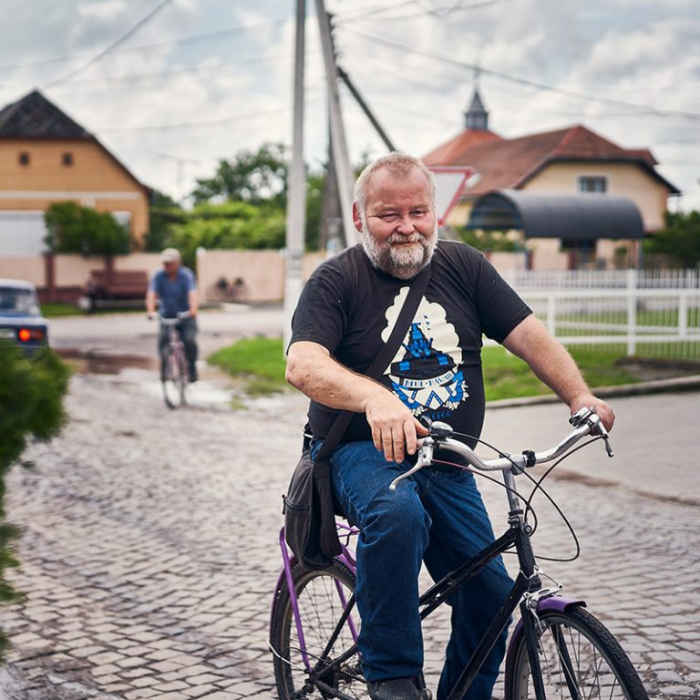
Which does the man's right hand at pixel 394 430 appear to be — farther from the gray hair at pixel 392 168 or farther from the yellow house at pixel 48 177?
the yellow house at pixel 48 177

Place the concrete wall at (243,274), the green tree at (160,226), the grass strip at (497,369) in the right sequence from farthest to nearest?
the green tree at (160,226), the concrete wall at (243,274), the grass strip at (497,369)

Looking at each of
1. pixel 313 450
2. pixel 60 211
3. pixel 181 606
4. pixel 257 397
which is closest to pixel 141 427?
pixel 257 397

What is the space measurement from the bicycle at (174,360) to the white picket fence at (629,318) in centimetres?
573

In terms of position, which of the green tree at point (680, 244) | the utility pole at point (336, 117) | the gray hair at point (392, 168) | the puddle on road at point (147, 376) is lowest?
the puddle on road at point (147, 376)

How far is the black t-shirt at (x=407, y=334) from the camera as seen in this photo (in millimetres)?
3139

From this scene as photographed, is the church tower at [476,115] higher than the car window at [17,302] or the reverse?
higher

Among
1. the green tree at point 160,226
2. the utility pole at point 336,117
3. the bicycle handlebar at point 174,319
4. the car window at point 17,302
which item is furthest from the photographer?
the green tree at point 160,226

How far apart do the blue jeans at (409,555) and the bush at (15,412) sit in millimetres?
801

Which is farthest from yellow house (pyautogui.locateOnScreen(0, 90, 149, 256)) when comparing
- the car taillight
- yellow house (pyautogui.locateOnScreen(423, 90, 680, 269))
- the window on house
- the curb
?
the curb

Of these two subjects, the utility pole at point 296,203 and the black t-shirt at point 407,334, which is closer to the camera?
the black t-shirt at point 407,334

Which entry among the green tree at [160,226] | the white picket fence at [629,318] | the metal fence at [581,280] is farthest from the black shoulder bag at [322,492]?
the green tree at [160,226]

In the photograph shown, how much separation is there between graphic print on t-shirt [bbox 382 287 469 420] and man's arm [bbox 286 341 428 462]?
19 cm

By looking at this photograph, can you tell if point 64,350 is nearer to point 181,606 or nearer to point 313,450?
point 181,606

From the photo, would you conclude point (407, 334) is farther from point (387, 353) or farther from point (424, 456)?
point (424, 456)
